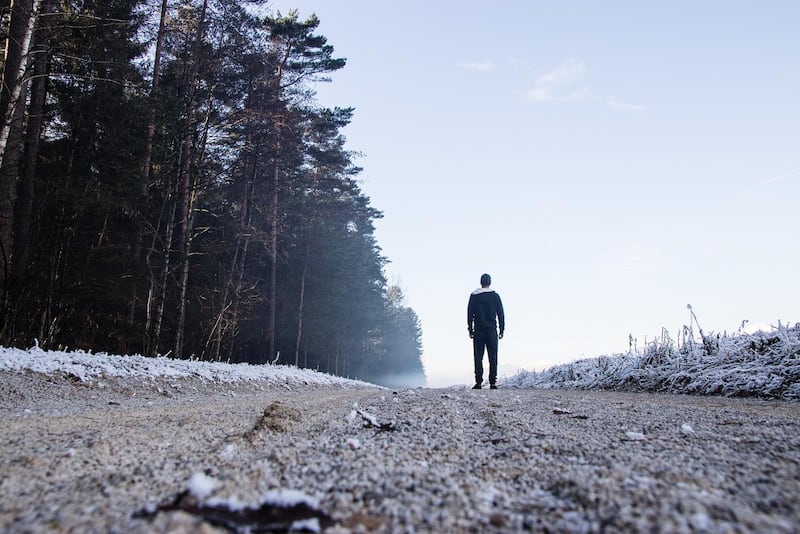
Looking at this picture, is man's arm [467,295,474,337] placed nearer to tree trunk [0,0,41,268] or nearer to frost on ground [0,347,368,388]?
frost on ground [0,347,368,388]

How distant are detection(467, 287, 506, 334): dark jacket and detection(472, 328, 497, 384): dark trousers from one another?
12 centimetres

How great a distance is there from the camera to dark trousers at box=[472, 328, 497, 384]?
32.2 ft

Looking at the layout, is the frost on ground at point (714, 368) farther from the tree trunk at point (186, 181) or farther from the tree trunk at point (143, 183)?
the tree trunk at point (143, 183)

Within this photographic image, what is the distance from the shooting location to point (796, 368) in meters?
6.10

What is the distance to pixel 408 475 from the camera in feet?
5.32

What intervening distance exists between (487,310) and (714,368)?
13.1 feet

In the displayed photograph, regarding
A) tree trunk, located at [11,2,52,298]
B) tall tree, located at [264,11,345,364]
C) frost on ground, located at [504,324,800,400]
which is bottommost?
frost on ground, located at [504,324,800,400]

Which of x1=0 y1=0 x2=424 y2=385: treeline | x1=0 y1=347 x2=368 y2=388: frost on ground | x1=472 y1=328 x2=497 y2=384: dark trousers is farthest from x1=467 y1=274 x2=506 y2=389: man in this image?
x1=0 y1=0 x2=424 y2=385: treeline

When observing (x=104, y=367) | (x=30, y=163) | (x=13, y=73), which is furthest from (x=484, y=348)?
(x=30, y=163)

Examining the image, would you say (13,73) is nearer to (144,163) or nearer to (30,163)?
(30,163)

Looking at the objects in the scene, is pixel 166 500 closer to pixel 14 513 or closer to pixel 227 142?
pixel 14 513

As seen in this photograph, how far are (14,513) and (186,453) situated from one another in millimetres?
885

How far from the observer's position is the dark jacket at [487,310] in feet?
32.2

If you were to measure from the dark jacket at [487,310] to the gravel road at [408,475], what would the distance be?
6.59 meters
